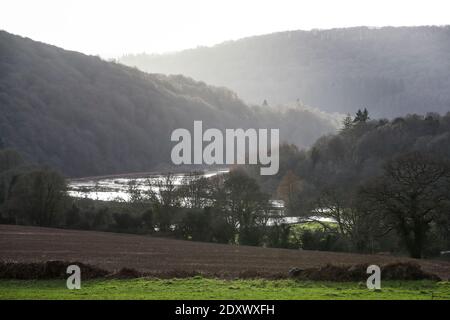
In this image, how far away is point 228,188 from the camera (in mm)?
46625

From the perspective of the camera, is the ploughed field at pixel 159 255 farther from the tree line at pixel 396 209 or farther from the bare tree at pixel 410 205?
the tree line at pixel 396 209

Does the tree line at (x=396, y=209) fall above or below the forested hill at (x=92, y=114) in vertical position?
below

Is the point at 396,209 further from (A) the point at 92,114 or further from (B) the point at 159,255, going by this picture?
(A) the point at 92,114

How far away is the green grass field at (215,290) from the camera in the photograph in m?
15.3

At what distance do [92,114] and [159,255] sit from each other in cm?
12962

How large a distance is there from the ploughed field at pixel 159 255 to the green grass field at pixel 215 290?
349 centimetres

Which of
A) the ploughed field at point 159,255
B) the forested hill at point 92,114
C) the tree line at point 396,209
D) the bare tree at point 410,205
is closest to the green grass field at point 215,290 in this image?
the ploughed field at point 159,255

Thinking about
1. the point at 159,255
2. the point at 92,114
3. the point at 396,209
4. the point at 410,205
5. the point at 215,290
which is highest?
the point at 92,114

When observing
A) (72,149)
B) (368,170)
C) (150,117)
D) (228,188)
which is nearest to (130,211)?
(228,188)

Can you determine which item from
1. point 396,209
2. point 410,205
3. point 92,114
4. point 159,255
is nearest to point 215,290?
point 159,255

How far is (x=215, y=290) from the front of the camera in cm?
1686

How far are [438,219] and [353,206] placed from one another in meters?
7.09

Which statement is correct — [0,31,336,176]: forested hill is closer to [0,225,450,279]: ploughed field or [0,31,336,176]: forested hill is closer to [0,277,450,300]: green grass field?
[0,225,450,279]: ploughed field
